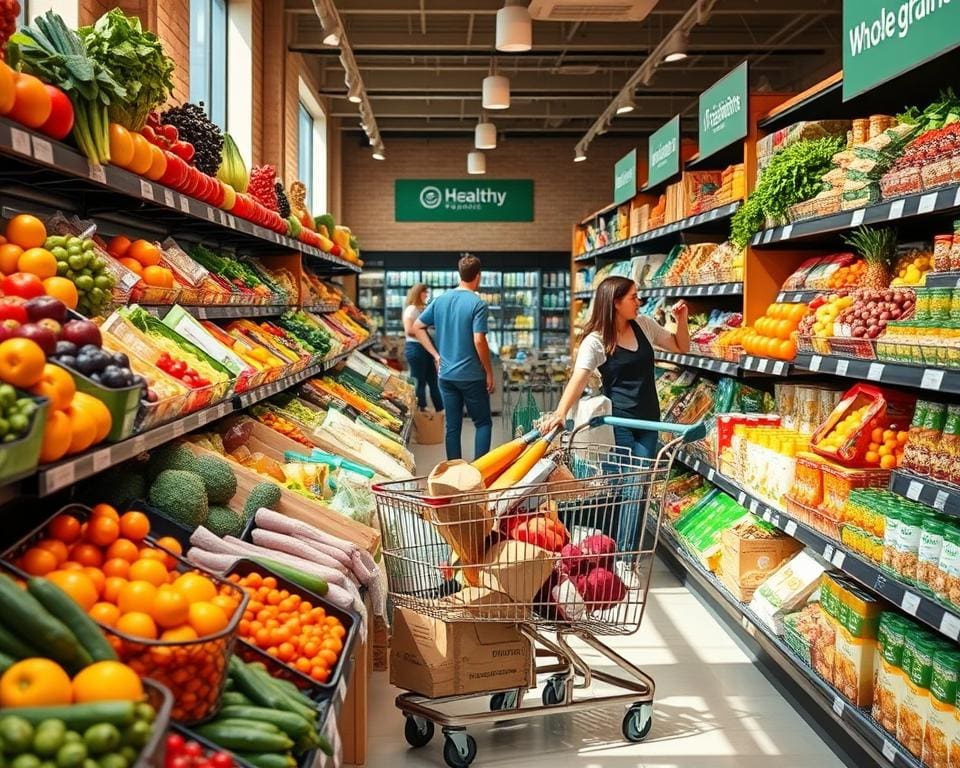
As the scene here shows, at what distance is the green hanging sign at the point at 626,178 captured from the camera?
934cm

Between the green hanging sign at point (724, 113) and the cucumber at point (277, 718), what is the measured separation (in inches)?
172

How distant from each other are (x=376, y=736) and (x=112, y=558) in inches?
65.9

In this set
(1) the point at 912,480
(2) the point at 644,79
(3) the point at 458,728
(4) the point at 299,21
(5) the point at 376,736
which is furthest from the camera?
(4) the point at 299,21

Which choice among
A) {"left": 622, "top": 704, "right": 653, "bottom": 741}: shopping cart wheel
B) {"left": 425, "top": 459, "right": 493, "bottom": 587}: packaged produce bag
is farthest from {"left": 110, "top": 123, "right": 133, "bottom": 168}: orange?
{"left": 622, "top": 704, "right": 653, "bottom": 741}: shopping cart wheel

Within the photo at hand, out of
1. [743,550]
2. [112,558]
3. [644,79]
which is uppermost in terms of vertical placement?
[644,79]

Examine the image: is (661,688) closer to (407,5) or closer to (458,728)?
(458,728)

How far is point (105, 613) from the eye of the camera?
1.93 meters

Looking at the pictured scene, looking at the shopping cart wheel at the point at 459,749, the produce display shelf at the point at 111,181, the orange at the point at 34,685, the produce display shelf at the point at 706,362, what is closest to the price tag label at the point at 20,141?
the produce display shelf at the point at 111,181

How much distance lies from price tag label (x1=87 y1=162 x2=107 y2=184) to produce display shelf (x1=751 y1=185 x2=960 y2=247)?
97.6 inches

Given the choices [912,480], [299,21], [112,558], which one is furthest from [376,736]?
[299,21]

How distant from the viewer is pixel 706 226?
7262 millimetres

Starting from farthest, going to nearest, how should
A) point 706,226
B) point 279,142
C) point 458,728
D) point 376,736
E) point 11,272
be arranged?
point 279,142 → point 706,226 → point 376,736 → point 458,728 → point 11,272

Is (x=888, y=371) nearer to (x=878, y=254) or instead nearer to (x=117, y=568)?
(x=878, y=254)

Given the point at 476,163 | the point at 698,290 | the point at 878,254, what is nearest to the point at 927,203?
the point at 878,254
